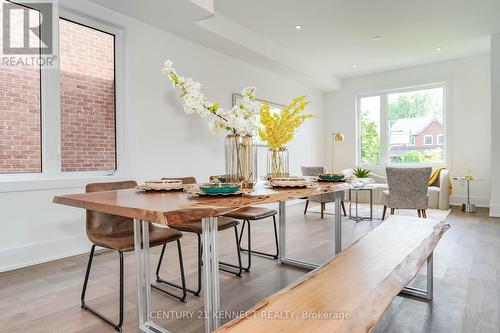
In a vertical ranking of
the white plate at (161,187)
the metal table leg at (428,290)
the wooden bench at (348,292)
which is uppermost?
the white plate at (161,187)

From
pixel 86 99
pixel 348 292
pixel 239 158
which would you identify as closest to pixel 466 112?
pixel 239 158

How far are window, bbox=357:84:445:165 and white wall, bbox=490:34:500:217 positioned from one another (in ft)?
4.79

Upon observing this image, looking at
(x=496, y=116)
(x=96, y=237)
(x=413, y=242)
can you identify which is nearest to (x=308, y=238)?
(x=413, y=242)

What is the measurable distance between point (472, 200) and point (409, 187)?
2.69m

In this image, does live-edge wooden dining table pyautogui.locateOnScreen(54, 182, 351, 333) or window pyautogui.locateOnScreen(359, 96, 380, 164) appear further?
window pyautogui.locateOnScreen(359, 96, 380, 164)

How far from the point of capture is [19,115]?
2832 mm

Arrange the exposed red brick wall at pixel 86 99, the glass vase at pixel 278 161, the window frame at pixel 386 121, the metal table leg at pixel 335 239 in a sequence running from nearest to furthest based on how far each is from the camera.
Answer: the glass vase at pixel 278 161 < the metal table leg at pixel 335 239 < the exposed red brick wall at pixel 86 99 < the window frame at pixel 386 121

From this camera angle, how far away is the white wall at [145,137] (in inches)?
109

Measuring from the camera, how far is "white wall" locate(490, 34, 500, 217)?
478cm

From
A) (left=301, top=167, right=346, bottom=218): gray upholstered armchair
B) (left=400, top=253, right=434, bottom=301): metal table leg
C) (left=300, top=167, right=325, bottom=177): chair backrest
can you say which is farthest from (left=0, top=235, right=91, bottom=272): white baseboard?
(left=300, top=167, right=325, bottom=177): chair backrest

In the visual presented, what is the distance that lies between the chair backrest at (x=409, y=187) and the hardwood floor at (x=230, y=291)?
729 millimetres

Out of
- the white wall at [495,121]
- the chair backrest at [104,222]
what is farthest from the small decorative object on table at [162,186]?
the white wall at [495,121]

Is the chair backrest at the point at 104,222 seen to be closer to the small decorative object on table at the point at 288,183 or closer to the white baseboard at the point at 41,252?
the small decorative object on table at the point at 288,183

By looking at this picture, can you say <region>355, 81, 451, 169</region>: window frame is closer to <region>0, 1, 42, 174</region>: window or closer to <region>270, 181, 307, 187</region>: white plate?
<region>270, 181, 307, 187</region>: white plate
